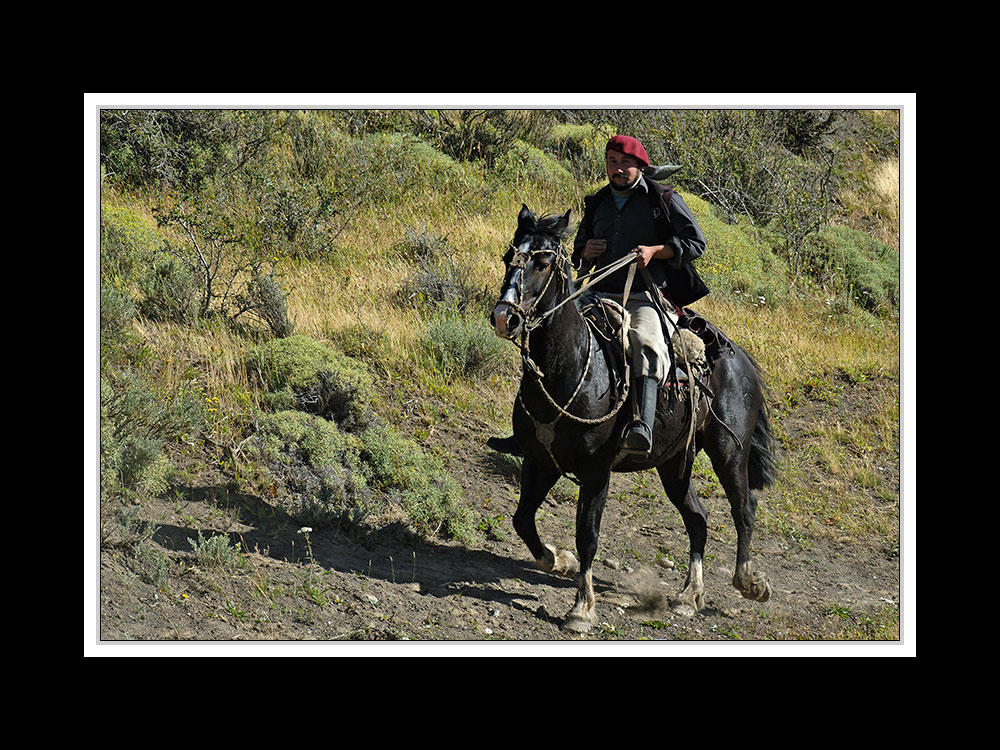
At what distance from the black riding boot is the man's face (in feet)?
5.27

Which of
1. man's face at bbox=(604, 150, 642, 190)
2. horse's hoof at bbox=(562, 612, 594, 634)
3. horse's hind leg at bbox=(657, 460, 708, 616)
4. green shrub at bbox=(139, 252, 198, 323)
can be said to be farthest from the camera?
green shrub at bbox=(139, 252, 198, 323)

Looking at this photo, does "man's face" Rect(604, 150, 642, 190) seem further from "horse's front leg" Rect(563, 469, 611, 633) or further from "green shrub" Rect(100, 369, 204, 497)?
"green shrub" Rect(100, 369, 204, 497)

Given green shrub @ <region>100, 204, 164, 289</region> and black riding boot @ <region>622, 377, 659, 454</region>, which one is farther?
green shrub @ <region>100, 204, 164, 289</region>

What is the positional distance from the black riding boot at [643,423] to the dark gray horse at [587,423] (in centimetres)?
13

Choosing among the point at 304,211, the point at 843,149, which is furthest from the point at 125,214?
the point at 843,149

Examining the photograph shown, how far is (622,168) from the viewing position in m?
7.75

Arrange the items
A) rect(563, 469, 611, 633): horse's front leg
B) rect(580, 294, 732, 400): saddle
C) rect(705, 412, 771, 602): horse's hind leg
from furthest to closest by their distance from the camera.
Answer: rect(705, 412, 771, 602): horse's hind leg → rect(580, 294, 732, 400): saddle → rect(563, 469, 611, 633): horse's front leg

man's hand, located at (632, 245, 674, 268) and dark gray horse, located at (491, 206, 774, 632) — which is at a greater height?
man's hand, located at (632, 245, 674, 268)

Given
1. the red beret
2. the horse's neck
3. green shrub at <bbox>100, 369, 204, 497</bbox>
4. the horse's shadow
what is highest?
the red beret

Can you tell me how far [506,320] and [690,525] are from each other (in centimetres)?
327

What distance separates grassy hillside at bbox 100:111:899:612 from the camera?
30.3ft

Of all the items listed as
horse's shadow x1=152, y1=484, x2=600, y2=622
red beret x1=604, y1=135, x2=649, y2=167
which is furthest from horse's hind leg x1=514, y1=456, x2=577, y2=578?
red beret x1=604, y1=135, x2=649, y2=167

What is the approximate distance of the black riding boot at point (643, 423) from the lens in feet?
24.3
